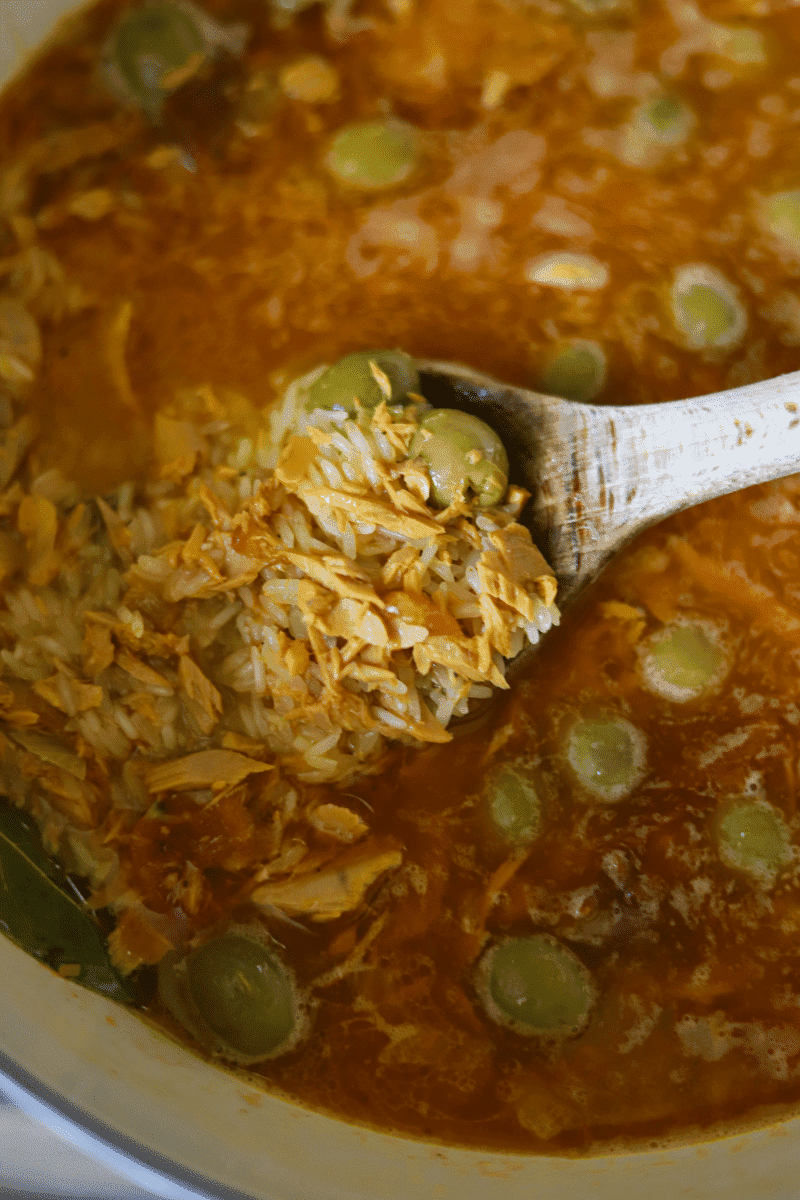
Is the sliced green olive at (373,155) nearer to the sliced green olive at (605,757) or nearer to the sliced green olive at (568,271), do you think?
the sliced green olive at (568,271)

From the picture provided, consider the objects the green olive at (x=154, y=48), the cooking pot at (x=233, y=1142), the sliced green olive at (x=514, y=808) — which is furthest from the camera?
the green olive at (x=154, y=48)

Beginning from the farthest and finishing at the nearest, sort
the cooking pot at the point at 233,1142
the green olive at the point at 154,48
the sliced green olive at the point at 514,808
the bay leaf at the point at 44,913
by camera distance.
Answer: the green olive at the point at 154,48
the sliced green olive at the point at 514,808
the bay leaf at the point at 44,913
the cooking pot at the point at 233,1142

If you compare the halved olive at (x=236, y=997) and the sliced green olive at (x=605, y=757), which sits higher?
the halved olive at (x=236, y=997)

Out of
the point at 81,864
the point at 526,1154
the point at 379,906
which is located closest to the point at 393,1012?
the point at 379,906

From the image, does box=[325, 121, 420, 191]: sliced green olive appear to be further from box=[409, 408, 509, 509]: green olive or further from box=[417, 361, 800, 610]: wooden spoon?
box=[409, 408, 509, 509]: green olive

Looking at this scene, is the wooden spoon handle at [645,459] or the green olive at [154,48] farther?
the green olive at [154,48]

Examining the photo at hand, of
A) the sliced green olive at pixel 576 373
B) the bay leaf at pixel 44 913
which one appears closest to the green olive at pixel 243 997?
the bay leaf at pixel 44 913

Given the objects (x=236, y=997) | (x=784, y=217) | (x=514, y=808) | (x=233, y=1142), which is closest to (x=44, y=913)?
(x=236, y=997)
